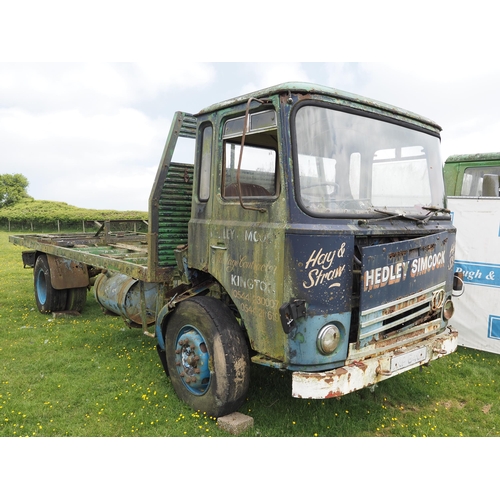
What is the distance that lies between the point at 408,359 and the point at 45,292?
640 cm

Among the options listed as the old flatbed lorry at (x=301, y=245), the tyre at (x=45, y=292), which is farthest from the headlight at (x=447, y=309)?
the tyre at (x=45, y=292)

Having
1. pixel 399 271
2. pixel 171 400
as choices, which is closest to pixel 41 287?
pixel 171 400

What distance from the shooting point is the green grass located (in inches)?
157

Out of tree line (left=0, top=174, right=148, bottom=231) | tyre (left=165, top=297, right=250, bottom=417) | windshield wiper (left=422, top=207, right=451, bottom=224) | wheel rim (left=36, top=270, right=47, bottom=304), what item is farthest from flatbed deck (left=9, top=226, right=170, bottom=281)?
tree line (left=0, top=174, right=148, bottom=231)

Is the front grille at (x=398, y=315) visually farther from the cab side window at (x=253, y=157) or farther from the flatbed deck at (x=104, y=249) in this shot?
the flatbed deck at (x=104, y=249)

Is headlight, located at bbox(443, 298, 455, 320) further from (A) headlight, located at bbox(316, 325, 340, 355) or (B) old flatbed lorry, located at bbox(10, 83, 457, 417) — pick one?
(A) headlight, located at bbox(316, 325, 340, 355)

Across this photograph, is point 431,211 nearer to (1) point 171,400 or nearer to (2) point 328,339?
(2) point 328,339

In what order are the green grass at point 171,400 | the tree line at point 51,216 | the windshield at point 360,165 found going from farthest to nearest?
the tree line at point 51,216 < the green grass at point 171,400 < the windshield at point 360,165

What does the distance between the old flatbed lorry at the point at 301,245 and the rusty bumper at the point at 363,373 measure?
11 mm

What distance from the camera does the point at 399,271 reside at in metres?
3.68

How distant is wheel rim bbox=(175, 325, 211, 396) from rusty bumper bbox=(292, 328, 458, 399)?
1.01 m

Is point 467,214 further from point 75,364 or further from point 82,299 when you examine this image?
point 82,299

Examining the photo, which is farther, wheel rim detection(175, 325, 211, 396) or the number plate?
wheel rim detection(175, 325, 211, 396)

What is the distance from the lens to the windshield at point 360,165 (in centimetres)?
336
